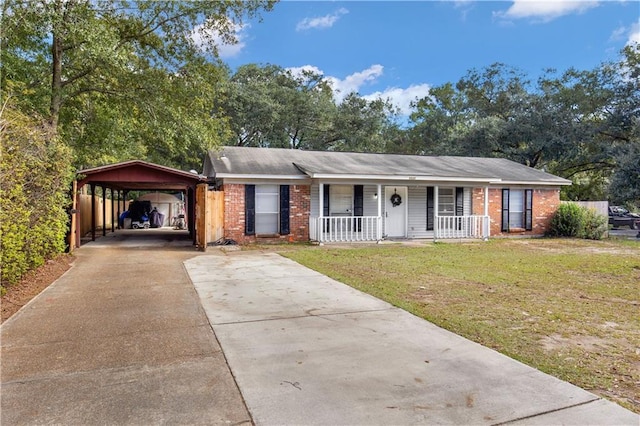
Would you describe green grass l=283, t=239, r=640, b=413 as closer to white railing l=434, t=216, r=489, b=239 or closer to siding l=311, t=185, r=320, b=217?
siding l=311, t=185, r=320, b=217

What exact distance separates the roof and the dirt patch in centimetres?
574

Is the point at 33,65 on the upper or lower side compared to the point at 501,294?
upper

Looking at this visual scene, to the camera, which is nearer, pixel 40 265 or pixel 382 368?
pixel 382 368

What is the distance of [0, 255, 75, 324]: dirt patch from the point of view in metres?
5.51

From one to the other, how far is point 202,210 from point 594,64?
25369 millimetres

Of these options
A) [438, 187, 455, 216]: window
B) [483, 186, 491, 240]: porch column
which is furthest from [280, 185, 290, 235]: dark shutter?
[483, 186, 491, 240]: porch column

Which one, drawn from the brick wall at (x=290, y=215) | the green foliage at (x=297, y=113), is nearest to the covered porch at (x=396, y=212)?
the brick wall at (x=290, y=215)

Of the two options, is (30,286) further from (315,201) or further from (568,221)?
(568,221)

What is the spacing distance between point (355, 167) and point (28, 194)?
35.8 ft

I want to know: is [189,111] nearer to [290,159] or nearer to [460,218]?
[290,159]

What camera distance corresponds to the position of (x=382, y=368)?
361 centimetres

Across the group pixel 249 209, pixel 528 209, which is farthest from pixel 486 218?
pixel 249 209

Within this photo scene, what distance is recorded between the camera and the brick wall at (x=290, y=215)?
13.7 meters

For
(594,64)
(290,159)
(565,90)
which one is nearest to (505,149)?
(565,90)
